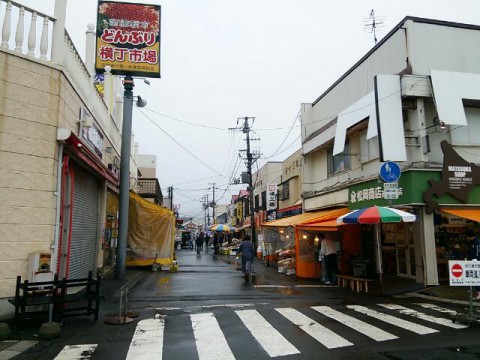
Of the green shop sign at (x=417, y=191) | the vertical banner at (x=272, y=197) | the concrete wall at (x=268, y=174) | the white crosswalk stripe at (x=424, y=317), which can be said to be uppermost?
the concrete wall at (x=268, y=174)

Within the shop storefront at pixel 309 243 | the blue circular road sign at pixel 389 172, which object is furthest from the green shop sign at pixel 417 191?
the shop storefront at pixel 309 243

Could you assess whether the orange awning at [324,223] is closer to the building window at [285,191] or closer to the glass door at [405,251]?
the glass door at [405,251]

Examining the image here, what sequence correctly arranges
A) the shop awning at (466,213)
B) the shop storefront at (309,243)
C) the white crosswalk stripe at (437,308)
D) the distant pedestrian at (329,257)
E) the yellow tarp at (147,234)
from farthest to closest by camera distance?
the yellow tarp at (147,234), the shop storefront at (309,243), the distant pedestrian at (329,257), the shop awning at (466,213), the white crosswalk stripe at (437,308)

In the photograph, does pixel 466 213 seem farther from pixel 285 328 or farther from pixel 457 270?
pixel 285 328

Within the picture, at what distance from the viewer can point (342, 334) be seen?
716 cm

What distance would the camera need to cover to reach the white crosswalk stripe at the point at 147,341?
19.3ft

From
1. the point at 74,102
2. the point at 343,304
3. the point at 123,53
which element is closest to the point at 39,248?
the point at 74,102

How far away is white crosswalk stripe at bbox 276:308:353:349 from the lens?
657cm

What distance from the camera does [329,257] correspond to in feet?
50.7

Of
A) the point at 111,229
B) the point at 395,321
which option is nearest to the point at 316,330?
the point at 395,321

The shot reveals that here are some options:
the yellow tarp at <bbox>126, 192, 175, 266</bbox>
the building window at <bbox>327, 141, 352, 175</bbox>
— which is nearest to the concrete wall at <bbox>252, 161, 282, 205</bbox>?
the building window at <bbox>327, 141, 352, 175</bbox>

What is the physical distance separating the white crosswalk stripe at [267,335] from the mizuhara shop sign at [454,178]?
310 inches

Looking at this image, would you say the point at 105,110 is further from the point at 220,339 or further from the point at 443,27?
the point at 443,27

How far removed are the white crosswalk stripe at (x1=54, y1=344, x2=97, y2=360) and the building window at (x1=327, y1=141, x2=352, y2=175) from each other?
14.2m
